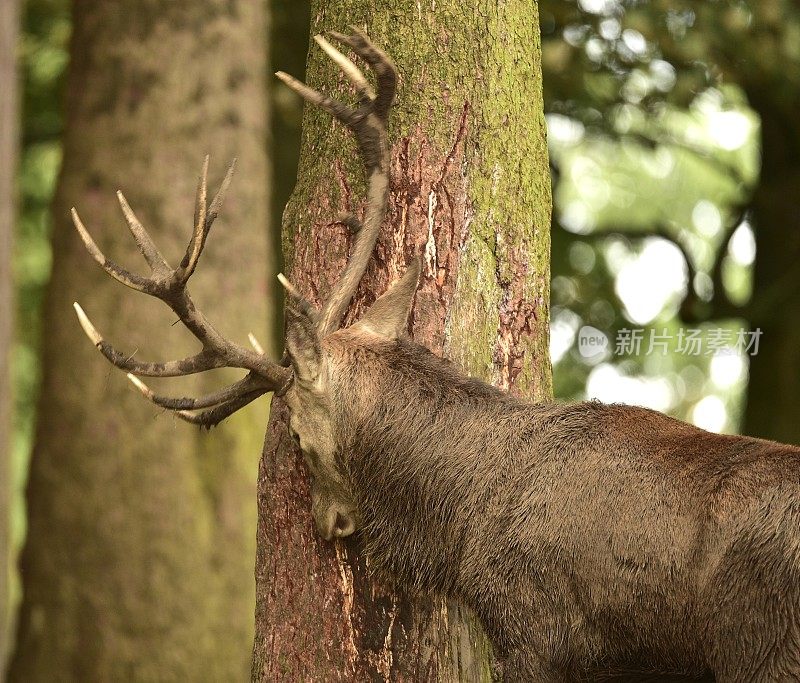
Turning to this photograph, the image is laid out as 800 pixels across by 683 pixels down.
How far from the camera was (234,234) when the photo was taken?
7.21 metres

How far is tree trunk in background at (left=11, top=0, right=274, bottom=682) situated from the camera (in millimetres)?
6660

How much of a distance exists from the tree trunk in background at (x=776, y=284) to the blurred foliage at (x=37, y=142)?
6.19 metres

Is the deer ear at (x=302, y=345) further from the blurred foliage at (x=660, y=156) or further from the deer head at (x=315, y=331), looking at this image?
the blurred foliage at (x=660, y=156)

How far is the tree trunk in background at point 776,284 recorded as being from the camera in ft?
32.2

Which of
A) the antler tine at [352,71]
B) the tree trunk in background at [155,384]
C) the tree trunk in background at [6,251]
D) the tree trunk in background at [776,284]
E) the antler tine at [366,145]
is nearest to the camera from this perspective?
the tree trunk in background at [6,251]

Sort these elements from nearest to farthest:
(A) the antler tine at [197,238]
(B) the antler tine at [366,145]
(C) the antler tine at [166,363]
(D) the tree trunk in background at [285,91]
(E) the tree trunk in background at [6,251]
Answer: (E) the tree trunk in background at [6,251], (A) the antler tine at [197,238], (C) the antler tine at [166,363], (B) the antler tine at [366,145], (D) the tree trunk in background at [285,91]

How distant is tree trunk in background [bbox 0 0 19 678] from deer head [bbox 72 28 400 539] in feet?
1.48

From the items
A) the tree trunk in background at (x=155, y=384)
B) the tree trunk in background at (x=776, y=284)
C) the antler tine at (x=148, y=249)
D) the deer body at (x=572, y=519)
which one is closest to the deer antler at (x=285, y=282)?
the antler tine at (x=148, y=249)

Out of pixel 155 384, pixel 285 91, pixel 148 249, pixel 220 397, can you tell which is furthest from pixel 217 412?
pixel 285 91

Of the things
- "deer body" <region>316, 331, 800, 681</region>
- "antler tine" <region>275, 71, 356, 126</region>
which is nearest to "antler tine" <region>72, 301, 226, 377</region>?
"deer body" <region>316, 331, 800, 681</region>

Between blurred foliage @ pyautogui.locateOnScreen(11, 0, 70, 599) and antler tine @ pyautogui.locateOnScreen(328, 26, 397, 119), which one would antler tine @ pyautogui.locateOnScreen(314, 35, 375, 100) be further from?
blurred foliage @ pyautogui.locateOnScreen(11, 0, 70, 599)

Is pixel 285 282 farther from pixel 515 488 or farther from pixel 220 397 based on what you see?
pixel 515 488

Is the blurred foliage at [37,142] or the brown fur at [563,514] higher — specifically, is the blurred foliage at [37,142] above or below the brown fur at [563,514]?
above

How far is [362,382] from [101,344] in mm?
864
